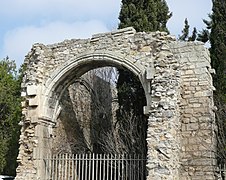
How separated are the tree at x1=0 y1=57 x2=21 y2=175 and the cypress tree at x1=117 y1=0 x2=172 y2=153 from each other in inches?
280

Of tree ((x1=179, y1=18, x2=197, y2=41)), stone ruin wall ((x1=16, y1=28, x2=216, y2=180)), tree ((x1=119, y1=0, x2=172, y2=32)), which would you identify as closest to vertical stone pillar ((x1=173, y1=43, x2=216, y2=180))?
stone ruin wall ((x1=16, y1=28, x2=216, y2=180))

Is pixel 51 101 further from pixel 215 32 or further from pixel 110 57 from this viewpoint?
pixel 215 32

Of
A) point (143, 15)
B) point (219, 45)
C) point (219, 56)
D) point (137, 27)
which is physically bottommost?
point (219, 56)

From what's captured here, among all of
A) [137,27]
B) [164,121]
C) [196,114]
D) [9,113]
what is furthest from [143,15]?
[9,113]

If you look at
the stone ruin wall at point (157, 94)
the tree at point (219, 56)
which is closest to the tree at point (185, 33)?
the tree at point (219, 56)

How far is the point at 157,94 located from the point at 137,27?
14.0 ft

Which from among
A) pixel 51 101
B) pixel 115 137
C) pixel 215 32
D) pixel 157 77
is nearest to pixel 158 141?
pixel 157 77

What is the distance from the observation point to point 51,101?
1136 cm

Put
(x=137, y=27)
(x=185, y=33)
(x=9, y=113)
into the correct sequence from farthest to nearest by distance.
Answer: (x=9, y=113), (x=185, y=33), (x=137, y=27)

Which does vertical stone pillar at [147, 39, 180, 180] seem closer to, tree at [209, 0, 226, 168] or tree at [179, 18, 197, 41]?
tree at [209, 0, 226, 168]

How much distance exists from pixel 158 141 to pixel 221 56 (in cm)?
531

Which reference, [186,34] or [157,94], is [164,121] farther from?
[186,34]

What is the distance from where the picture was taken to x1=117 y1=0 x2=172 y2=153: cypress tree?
41.1 feet

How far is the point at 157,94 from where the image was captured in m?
9.21
